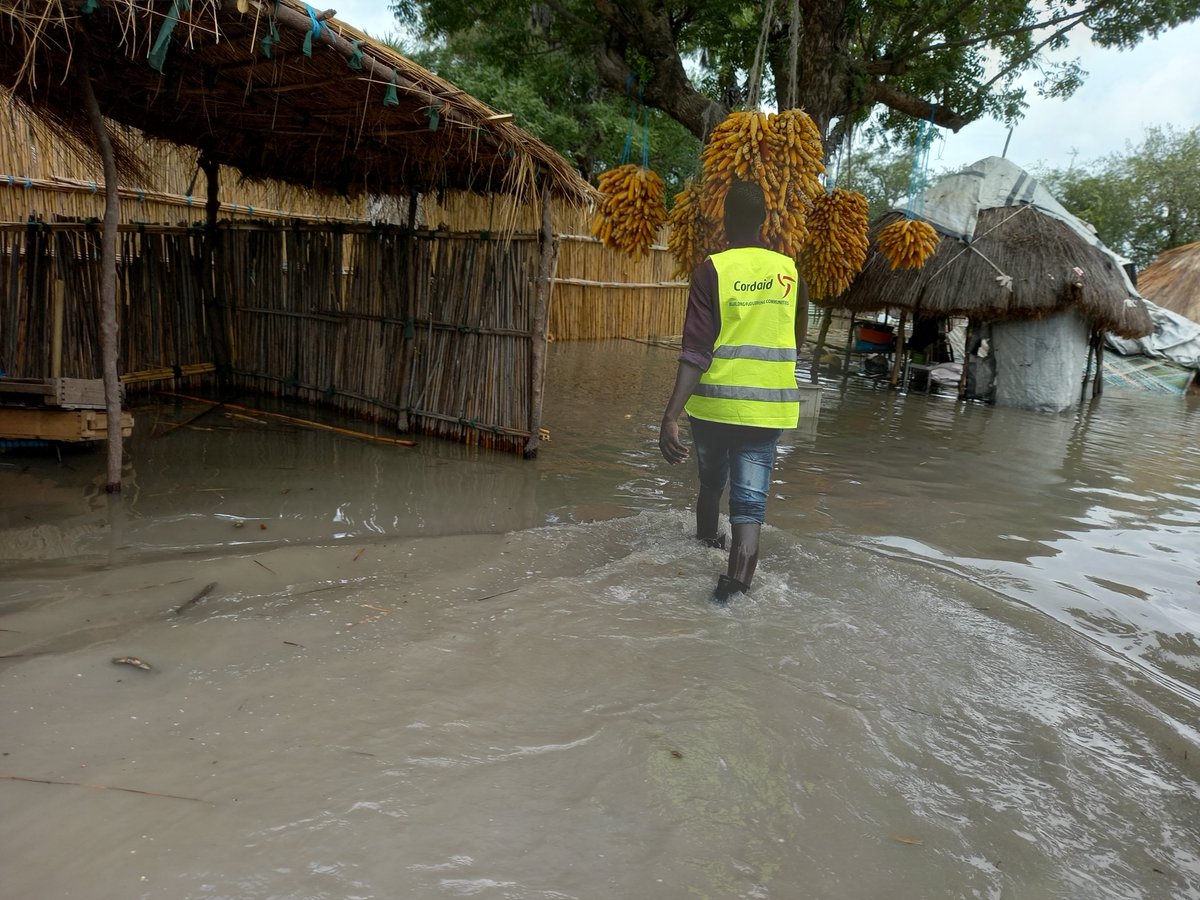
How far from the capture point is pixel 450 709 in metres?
2.72

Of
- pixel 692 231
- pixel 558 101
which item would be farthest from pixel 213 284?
pixel 558 101

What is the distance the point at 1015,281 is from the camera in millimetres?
10938

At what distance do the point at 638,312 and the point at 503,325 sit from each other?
1017 centimetres

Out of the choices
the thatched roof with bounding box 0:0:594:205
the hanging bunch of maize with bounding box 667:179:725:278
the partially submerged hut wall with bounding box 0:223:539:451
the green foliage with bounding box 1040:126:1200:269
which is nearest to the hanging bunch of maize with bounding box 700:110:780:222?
the hanging bunch of maize with bounding box 667:179:725:278

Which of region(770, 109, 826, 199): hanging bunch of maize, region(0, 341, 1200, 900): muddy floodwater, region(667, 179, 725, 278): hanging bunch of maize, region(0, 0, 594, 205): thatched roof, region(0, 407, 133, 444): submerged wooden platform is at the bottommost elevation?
region(0, 341, 1200, 900): muddy floodwater

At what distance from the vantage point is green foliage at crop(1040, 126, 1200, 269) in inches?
864

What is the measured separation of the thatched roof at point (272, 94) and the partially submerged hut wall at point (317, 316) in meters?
0.60

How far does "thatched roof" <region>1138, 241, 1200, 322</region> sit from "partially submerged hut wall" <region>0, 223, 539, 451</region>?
15.9m

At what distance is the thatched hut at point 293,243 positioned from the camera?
15.5ft

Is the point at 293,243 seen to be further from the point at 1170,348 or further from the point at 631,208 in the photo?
the point at 1170,348

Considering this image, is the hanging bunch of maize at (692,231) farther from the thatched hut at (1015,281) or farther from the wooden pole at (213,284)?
the thatched hut at (1015,281)

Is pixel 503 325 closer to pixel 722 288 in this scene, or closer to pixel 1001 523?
pixel 722 288

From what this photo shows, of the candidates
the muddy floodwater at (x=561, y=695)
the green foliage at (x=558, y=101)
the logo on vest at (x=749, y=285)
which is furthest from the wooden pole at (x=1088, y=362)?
the logo on vest at (x=749, y=285)

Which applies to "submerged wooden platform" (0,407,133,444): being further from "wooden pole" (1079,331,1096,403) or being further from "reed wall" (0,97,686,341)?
"wooden pole" (1079,331,1096,403)
